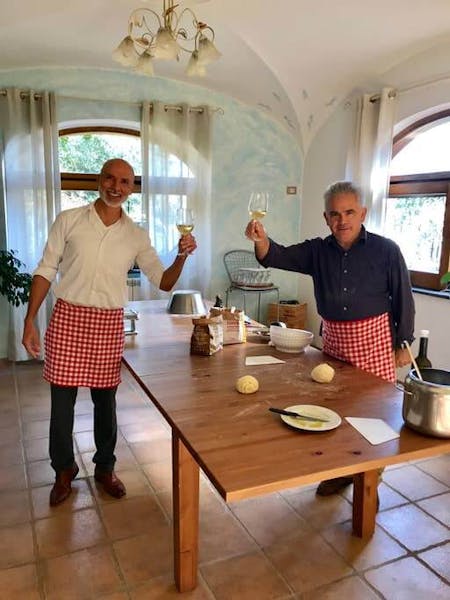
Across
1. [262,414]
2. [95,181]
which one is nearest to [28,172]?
[95,181]

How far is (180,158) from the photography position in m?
4.45

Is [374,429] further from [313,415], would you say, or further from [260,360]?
[260,360]

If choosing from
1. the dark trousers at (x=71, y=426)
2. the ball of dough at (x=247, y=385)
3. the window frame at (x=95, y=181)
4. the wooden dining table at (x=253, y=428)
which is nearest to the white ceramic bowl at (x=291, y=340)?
the wooden dining table at (x=253, y=428)

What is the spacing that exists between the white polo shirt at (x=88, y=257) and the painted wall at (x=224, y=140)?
264 cm

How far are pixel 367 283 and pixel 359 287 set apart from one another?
35mm

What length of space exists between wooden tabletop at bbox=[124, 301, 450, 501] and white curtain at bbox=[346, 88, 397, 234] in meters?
2.20

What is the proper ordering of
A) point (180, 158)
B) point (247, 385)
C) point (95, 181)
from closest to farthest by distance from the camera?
point (247, 385) → point (180, 158) → point (95, 181)

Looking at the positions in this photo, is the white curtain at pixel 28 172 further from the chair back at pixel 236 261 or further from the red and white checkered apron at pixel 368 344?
the red and white checkered apron at pixel 368 344

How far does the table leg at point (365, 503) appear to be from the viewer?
1911 millimetres

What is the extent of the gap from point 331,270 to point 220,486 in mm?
1189

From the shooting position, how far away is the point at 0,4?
2729mm

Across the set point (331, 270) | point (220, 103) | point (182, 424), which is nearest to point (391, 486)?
point (331, 270)

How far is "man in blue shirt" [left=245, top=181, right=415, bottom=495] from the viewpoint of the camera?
6.18 ft

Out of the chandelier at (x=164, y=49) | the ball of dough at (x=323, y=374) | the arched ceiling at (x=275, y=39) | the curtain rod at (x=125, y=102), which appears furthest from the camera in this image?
the curtain rod at (x=125, y=102)
